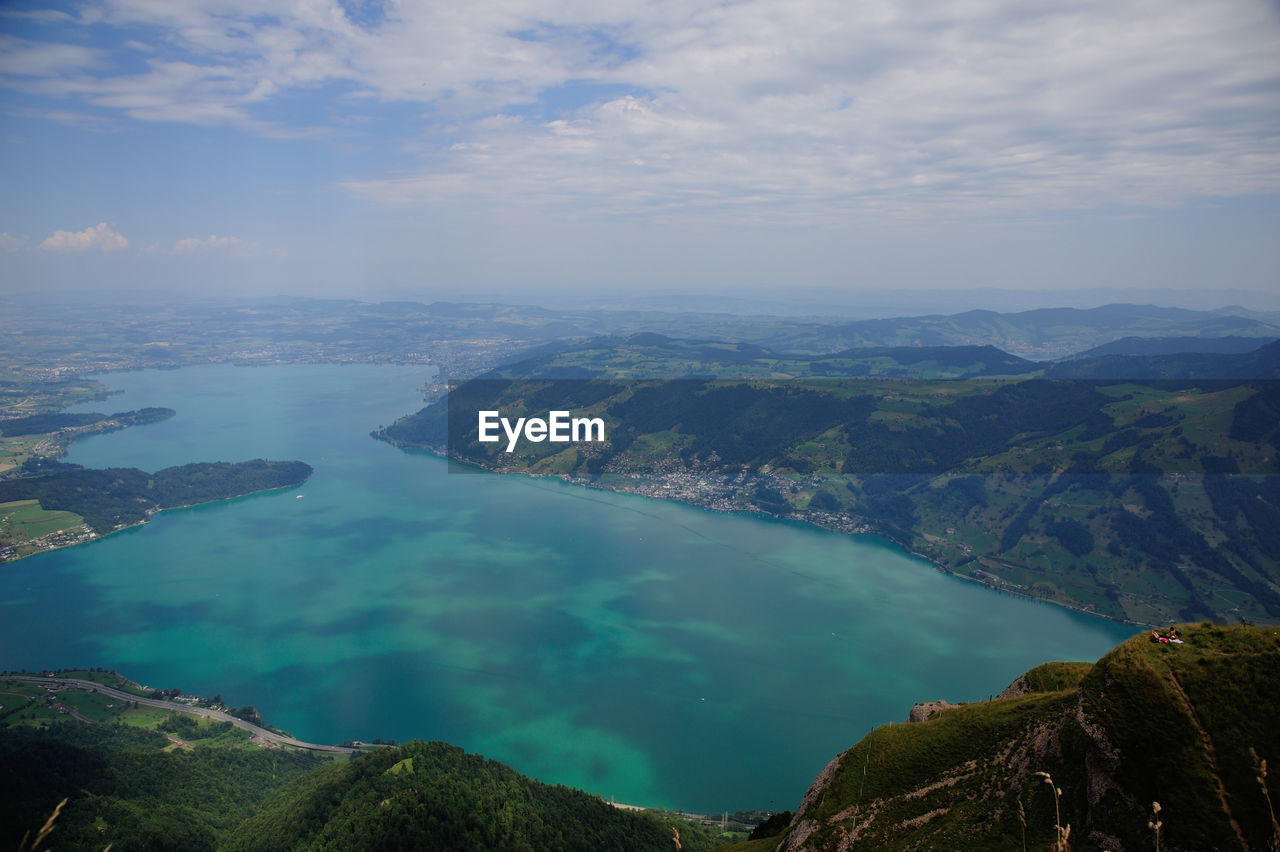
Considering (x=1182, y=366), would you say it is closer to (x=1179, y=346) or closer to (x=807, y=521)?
(x=1179, y=346)

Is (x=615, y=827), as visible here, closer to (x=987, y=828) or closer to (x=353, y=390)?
(x=987, y=828)

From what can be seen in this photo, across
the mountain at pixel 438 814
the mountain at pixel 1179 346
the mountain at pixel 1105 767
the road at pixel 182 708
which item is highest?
the mountain at pixel 1179 346

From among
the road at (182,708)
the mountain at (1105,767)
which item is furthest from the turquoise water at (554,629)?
the mountain at (1105,767)

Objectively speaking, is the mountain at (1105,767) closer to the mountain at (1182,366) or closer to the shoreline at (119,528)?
the shoreline at (119,528)

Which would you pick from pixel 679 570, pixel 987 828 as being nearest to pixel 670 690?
pixel 679 570

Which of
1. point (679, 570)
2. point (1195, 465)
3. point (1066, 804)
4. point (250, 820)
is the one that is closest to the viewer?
point (1066, 804)

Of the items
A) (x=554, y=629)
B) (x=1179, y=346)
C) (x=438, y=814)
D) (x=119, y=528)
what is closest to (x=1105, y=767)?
(x=438, y=814)

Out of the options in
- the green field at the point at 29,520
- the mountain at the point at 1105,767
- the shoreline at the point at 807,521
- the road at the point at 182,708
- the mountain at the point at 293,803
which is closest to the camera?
the mountain at the point at 1105,767
